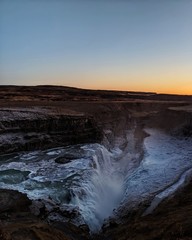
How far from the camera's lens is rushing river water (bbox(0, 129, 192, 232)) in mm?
13109

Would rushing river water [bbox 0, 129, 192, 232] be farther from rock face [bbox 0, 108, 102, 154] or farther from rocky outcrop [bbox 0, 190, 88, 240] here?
rocky outcrop [bbox 0, 190, 88, 240]

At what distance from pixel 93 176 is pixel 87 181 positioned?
111cm

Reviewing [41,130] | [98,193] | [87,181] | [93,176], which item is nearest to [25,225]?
[98,193]

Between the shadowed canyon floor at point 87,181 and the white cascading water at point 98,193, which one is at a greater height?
the shadowed canyon floor at point 87,181

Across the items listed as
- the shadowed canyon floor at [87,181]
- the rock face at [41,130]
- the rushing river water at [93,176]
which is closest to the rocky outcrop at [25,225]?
the shadowed canyon floor at [87,181]

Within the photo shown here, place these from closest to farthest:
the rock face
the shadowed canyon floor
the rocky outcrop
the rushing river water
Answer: the rocky outcrop < the shadowed canyon floor < the rushing river water < the rock face

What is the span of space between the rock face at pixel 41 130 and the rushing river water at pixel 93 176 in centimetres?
94

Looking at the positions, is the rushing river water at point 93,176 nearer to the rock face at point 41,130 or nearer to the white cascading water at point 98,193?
the white cascading water at point 98,193

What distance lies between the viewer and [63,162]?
742 inches

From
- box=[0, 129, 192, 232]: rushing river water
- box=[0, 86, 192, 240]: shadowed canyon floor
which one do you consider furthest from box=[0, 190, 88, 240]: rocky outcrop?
box=[0, 129, 192, 232]: rushing river water

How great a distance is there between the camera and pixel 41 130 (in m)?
23.8

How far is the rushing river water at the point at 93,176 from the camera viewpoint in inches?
516

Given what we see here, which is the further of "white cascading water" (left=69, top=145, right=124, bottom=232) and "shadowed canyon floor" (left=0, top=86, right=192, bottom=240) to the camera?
"white cascading water" (left=69, top=145, right=124, bottom=232)

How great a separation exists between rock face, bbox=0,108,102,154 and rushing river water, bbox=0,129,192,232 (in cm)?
94
